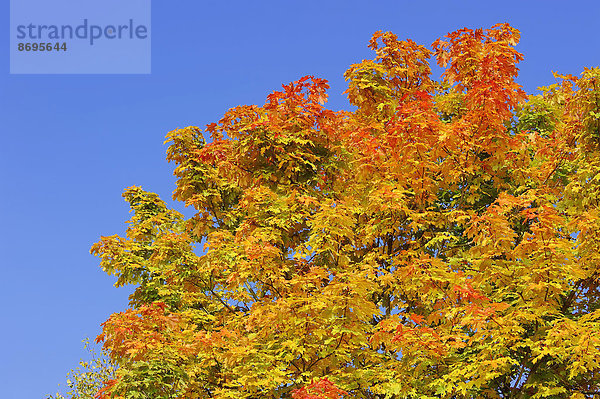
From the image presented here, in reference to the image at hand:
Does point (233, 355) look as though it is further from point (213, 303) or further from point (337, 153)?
point (337, 153)

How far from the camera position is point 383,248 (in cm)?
1877

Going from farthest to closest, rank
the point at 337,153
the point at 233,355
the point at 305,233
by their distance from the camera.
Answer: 1. the point at 337,153
2. the point at 305,233
3. the point at 233,355

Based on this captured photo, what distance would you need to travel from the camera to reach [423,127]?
58.1 feet

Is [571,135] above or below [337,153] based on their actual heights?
below

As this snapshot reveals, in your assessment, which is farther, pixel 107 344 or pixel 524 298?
pixel 107 344

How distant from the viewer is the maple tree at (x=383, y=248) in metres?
15.1

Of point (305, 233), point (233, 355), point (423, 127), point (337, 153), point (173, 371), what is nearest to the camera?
point (233, 355)

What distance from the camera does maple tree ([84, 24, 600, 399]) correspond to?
15148mm

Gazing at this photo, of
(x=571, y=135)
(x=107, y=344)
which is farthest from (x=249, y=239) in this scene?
(x=571, y=135)

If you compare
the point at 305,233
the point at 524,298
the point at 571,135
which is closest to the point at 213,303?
the point at 305,233

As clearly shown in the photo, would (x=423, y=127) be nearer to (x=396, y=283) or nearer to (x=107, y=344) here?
(x=396, y=283)

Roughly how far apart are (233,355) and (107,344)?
3827 millimetres

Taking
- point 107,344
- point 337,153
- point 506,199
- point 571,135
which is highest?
point 337,153

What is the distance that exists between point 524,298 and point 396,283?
3.28 m
